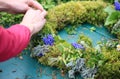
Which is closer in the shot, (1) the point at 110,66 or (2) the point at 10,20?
(1) the point at 110,66

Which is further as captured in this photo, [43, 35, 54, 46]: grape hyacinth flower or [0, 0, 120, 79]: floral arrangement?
[43, 35, 54, 46]: grape hyacinth flower

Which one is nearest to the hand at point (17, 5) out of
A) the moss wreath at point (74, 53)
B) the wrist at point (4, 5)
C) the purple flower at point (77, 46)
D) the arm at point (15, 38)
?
the wrist at point (4, 5)

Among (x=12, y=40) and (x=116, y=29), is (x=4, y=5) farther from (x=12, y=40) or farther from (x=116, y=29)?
(x=116, y=29)

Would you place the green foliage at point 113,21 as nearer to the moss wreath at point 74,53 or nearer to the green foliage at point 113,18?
the green foliage at point 113,18

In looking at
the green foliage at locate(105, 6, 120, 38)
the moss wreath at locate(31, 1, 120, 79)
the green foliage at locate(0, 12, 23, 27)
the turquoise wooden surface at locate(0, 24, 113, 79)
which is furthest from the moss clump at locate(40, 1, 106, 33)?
the turquoise wooden surface at locate(0, 24, 113, 79)

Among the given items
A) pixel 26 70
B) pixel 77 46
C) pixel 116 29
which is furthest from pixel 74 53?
pixel 116 29

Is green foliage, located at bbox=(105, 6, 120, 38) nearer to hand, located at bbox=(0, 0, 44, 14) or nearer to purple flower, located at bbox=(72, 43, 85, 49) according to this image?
purple flower, located at bbox=(72, 43, 85, 49)
